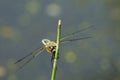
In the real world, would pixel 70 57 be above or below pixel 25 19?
below

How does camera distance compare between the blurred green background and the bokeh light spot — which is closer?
the blurred green background

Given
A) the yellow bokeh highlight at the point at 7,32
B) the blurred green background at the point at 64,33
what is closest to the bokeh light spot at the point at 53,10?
the blurred green background at the point at 64,33

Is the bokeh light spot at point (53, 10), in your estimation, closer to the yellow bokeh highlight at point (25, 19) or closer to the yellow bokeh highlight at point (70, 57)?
A: the yellow bokeh highlight at point (25, 19)

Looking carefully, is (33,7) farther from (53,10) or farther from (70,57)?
(70,57)

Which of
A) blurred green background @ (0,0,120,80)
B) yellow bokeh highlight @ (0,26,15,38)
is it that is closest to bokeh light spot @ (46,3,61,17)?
blurred green background @ (0,0,120,80)

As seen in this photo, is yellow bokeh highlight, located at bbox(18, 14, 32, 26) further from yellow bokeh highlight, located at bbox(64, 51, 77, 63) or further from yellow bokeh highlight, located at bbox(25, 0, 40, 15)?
yellow bokeh highlight, located at bbox(64, 51, 77, 63)

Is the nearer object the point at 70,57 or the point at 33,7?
the point at 70,57

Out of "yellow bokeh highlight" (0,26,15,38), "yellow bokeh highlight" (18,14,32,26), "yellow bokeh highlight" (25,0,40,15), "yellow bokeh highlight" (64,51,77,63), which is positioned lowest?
"yellow bokeh highlight" (64,51,77,63)

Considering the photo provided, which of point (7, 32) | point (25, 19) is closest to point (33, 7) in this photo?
point (25, 19)
